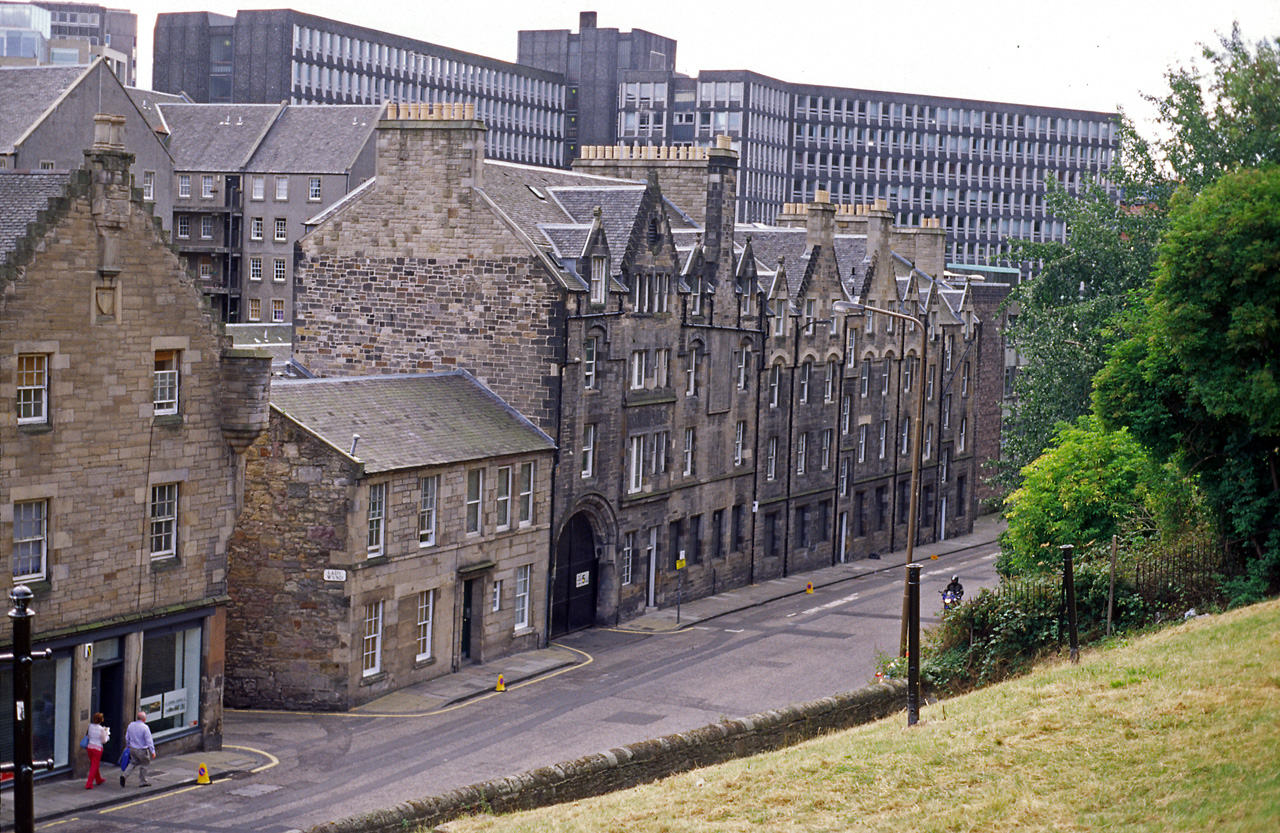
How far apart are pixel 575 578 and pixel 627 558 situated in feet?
10.9

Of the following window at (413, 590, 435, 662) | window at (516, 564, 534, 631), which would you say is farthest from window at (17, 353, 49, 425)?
window at (516, 564, 534, 631)

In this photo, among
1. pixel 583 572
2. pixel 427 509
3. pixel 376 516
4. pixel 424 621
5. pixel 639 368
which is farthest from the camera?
pixel 639 368

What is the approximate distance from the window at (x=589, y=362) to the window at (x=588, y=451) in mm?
1377

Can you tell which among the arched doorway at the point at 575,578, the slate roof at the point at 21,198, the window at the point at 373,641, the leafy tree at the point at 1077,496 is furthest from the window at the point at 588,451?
the slate roof at the point at 21,198

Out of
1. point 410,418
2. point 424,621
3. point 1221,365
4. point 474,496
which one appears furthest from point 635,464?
point 1221,365

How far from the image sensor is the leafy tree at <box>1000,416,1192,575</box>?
145 ft

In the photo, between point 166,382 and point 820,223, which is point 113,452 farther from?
point 820,223

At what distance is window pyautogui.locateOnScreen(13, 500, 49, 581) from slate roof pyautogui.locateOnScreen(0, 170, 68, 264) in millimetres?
5114

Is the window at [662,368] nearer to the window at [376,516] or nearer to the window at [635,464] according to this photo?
the window at [635,464]

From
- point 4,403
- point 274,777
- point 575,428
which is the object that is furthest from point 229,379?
point 575,428

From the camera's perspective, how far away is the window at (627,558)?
54406mm

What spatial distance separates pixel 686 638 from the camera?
52250 mm

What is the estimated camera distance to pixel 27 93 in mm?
76688

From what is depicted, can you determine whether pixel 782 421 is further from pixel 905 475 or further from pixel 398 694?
pixel 398 694
